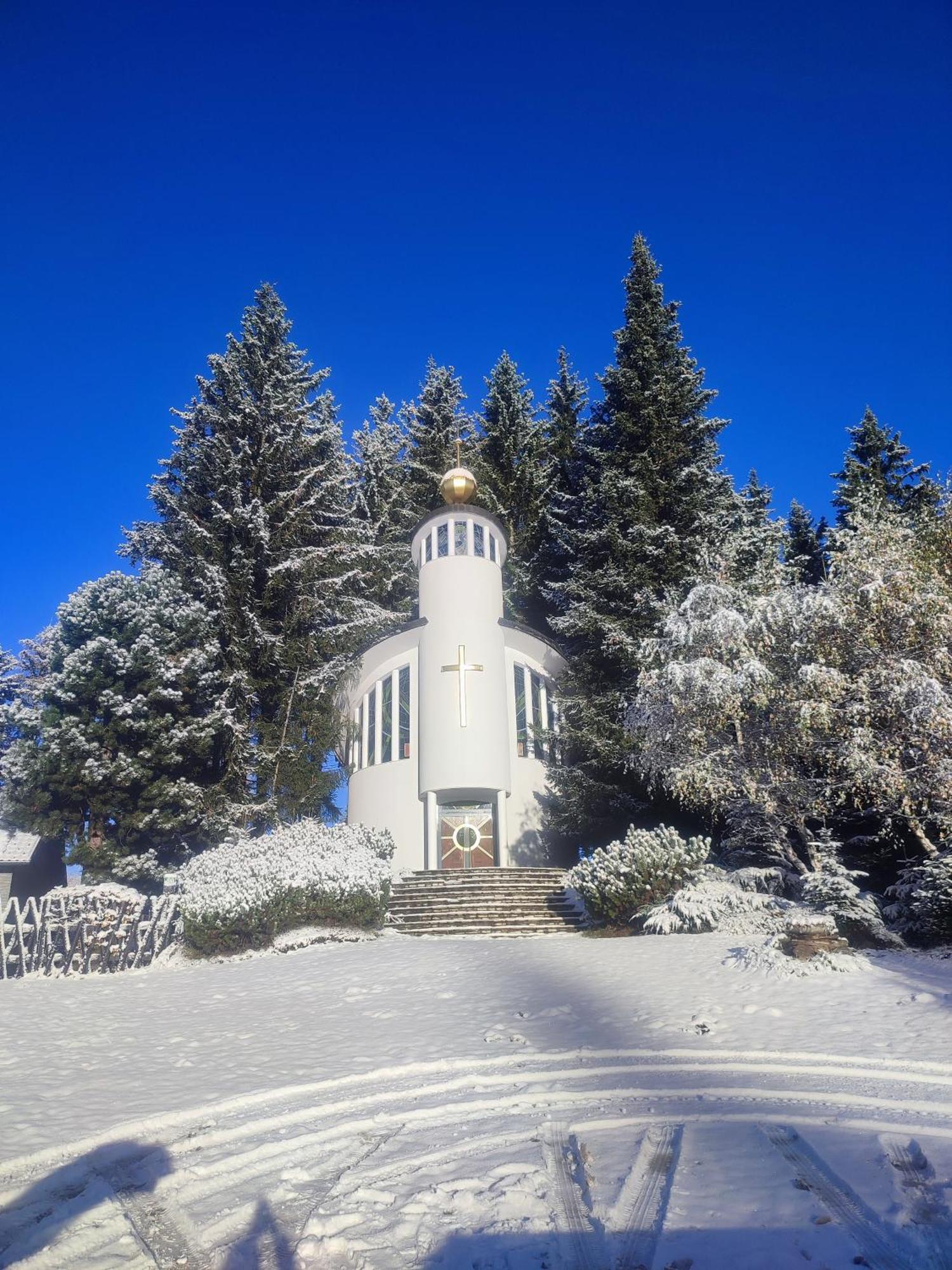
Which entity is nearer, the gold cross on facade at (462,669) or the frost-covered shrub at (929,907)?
the frost-covered shrub at (929,907)

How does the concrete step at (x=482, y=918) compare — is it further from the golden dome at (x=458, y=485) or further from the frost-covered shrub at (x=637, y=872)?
the golden dome at (x=458, y=485)

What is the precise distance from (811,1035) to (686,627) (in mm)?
8524

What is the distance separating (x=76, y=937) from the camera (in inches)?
430

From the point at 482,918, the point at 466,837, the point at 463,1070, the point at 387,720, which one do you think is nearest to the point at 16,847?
the point at 387,720

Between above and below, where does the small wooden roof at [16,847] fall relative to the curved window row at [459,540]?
below

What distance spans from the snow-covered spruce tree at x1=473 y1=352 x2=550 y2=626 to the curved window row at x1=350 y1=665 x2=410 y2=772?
7.02 meters

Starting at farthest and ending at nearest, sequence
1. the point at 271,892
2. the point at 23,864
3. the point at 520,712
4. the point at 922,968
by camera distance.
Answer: the point at 520,712, the point at 23,864, the point at 271,892, the point at 922,968

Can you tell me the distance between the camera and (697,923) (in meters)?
10.5

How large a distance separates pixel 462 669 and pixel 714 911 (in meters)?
10.2

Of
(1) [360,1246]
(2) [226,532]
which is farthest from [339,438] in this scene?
(1) [360,1246]

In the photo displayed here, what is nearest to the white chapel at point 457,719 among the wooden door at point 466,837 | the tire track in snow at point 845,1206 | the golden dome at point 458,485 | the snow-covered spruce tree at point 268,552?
the wooden door at point 466,837

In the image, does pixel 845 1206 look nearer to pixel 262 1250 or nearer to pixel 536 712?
pixel 262 1250

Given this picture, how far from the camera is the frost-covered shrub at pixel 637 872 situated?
468 inches

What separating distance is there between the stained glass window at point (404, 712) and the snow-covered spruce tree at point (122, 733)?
187 inches
